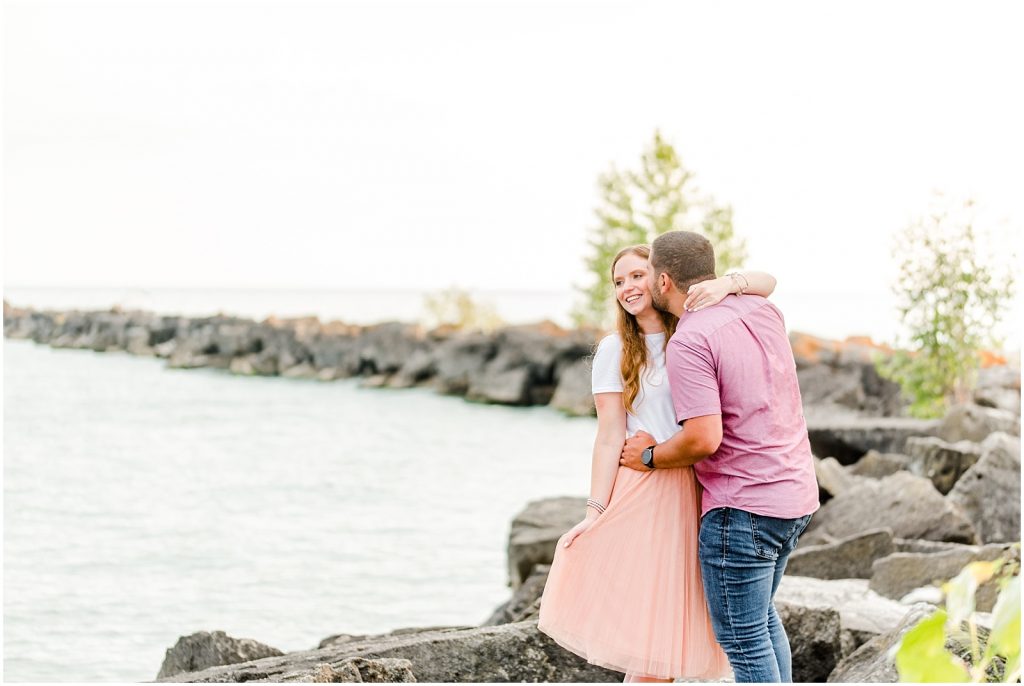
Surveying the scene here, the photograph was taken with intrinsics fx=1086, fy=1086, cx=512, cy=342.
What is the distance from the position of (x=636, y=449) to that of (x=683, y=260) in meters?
0.51

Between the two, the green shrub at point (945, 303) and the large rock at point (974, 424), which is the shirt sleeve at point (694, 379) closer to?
the large rock at point (974, 424)

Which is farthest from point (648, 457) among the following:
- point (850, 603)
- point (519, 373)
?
point (519, 373)

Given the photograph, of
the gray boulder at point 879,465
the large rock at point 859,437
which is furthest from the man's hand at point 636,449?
the large rock at point 859,437

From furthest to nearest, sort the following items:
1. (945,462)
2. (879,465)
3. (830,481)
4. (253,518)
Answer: (253,518), (879,465), (945,462), (830,481)

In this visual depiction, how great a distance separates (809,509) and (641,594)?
49 cm

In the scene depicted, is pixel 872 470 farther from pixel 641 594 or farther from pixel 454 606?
pixel 641 594

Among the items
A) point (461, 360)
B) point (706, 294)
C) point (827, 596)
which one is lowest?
point (461, 360)

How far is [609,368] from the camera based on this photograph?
9.52 ft

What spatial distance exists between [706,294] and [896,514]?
13.9ft

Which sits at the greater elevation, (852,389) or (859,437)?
(852,389)

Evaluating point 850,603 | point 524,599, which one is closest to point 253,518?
point 524,599

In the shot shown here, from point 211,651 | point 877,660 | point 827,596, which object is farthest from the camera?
A: point 827,596

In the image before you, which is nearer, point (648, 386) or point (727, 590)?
point (727, 590)

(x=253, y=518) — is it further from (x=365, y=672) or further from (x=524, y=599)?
(x=365, y=672)
